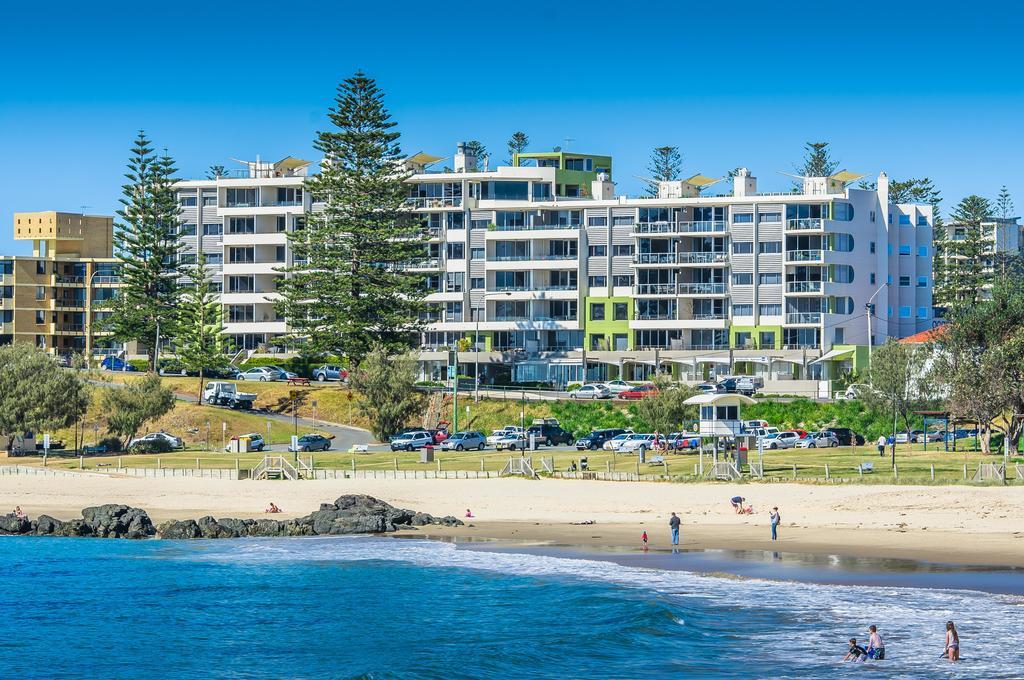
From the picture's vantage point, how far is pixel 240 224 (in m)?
126

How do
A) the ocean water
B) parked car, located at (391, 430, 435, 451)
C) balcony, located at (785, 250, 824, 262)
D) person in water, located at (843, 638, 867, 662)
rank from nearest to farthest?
person in water, located at (843, 638, 867, 662) < the ocean water < parked car, located at (391, 430, 435, 451) < balcony, located at (785, 250, 824, 262)

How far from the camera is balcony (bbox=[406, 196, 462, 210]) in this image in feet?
398

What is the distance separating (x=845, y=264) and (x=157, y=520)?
66617mm

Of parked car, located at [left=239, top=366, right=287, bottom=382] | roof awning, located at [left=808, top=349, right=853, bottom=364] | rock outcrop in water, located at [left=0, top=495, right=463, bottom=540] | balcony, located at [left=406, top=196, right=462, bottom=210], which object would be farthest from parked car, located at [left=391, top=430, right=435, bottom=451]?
balcony, located at [left=406, top=196, right=462, bottom=210]

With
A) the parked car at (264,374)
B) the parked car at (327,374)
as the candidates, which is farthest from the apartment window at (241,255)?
the parked car at (327,374)

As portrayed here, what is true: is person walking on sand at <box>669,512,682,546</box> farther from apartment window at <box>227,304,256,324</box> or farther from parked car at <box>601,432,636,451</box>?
apartment window at <box>227,304,256,324</box>

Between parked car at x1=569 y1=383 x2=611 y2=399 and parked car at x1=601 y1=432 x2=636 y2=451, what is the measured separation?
17.0 metres

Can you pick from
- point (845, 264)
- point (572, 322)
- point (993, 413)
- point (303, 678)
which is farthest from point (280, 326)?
point (303, 678)

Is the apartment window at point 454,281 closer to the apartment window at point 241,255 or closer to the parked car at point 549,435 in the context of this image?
the apartment window at point 241,255

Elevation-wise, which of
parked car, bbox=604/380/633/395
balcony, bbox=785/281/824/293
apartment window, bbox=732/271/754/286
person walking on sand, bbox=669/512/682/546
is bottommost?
person walking on sand, bbox=669/512/682/546

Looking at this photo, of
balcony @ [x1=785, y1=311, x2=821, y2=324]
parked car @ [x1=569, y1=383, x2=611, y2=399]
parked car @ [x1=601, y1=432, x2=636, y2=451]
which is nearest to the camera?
parked car @ [x1=601, y1=432, x2=636, y2=451]

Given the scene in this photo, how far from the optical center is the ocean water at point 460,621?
3712cm

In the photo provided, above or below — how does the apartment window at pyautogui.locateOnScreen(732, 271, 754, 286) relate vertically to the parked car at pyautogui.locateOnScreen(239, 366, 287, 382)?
above

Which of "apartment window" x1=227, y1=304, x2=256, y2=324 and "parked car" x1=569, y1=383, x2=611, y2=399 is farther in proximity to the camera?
"apartment window" x1=227, y1=304, x2=256, y2=324
